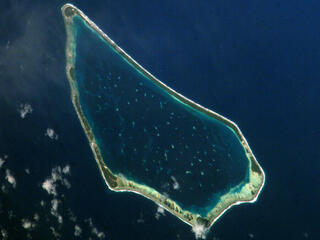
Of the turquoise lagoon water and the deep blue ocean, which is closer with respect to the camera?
the deep blue ocean

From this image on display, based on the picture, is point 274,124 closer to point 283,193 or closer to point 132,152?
point 283,193

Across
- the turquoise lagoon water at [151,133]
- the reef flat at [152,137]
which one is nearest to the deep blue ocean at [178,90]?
the reef flat at [152,137]

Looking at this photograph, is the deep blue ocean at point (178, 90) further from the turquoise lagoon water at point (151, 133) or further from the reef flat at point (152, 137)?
the turquoise lagoon water at point (151, 133)

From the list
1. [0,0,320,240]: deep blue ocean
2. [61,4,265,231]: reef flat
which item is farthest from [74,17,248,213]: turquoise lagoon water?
[0,0,320,240]: deep blue ocean

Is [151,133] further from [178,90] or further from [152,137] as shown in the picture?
[178,90]

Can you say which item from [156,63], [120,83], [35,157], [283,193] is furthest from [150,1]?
[283,193]

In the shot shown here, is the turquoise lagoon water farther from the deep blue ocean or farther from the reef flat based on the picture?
the deep blue ocean

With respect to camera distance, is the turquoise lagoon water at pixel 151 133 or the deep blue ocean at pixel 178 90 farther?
the turquoise lagoon water at pixel 151 133
